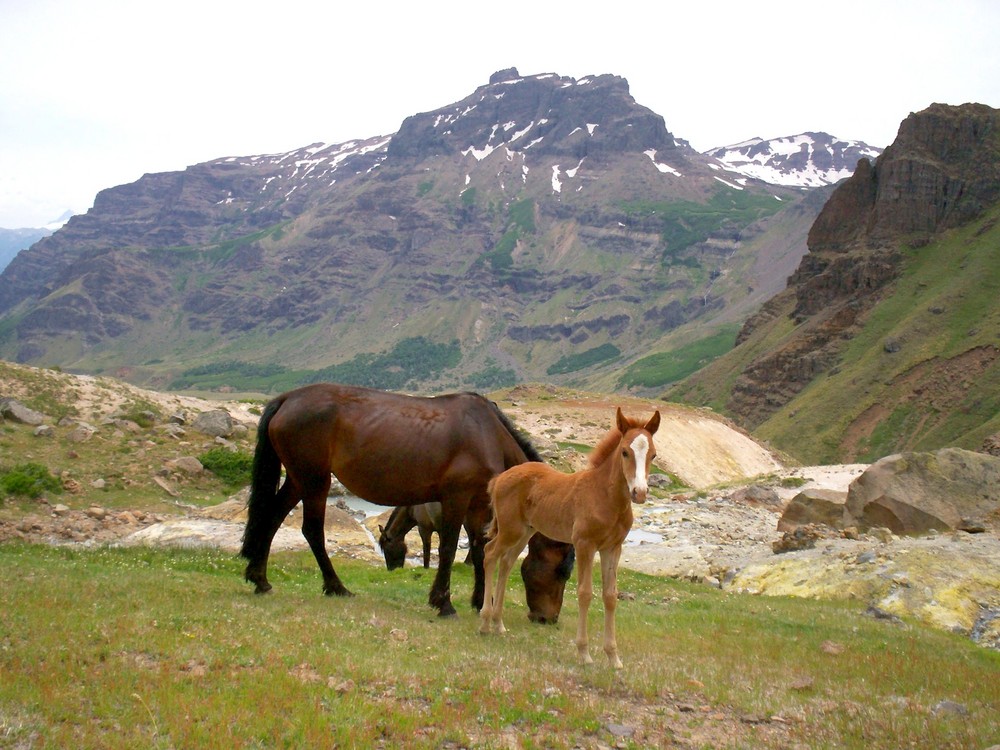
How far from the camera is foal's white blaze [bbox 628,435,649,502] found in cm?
845

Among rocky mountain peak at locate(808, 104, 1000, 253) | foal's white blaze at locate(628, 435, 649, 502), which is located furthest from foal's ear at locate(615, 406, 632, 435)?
rocky mountain peak at locate(808, 104, 1000, 253)

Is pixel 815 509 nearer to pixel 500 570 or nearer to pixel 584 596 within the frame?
pixel 500 570

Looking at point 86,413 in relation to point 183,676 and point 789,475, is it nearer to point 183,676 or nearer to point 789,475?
point 183,676

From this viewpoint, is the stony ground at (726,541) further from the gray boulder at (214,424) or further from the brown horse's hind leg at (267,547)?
the brown horse's hind leg at (267,547)

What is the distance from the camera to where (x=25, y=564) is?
12.5m

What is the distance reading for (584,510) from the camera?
390 inches

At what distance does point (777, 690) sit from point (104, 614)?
838cm

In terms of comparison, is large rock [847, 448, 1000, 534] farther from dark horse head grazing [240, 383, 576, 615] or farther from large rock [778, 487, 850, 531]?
dark horse head grazing [240, 383, 576, 615]

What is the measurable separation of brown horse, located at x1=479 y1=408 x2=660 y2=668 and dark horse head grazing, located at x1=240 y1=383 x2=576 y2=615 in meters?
0.86

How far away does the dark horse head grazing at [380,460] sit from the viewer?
12203 mm

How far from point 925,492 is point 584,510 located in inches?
732

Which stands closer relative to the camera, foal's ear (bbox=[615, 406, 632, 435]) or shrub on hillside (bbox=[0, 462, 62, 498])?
foal's ear (bbox=[615, 406, 632, 435])

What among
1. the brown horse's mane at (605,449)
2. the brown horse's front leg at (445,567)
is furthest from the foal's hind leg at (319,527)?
the brown horse's mane at (605,449)

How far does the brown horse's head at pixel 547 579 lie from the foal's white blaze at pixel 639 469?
402cm
